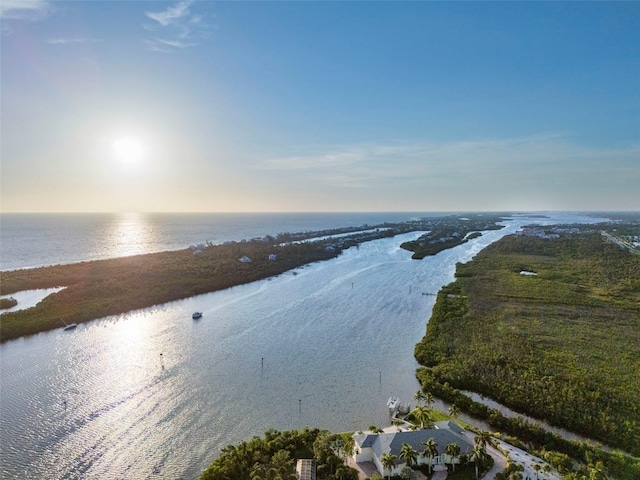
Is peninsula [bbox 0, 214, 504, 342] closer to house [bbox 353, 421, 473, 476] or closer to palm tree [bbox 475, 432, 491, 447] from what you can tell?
house [bbox 353, 421, 473, 476]

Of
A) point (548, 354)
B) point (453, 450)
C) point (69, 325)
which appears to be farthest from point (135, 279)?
point (548, 354)

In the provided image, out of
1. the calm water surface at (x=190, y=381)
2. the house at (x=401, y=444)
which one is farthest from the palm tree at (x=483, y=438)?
the calm water surface at (x=190, y=381)

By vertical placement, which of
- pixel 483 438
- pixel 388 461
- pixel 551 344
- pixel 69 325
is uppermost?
pixel 69 325

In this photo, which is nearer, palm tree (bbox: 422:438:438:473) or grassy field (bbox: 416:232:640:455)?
palm tree (bbox: 422:438:438:473)

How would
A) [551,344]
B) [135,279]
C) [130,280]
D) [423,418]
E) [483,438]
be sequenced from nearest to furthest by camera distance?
[483,438] < [423,418] < [551,344] < [130,280] < [135,279]

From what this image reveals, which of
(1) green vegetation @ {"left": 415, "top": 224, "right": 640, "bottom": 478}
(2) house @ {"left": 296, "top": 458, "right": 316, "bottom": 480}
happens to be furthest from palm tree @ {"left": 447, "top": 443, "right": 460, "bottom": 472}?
(2) house @ {"left": 296, "top": 458, "right": 316, "bottom": 480}

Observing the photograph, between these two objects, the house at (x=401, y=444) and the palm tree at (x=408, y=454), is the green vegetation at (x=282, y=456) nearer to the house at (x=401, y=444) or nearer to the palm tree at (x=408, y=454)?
the house at (x=401, y=444)

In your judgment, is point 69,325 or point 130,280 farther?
point 130,280

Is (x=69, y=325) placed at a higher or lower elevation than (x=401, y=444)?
higher

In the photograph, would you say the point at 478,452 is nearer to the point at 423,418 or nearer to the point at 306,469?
the point at 423,418
